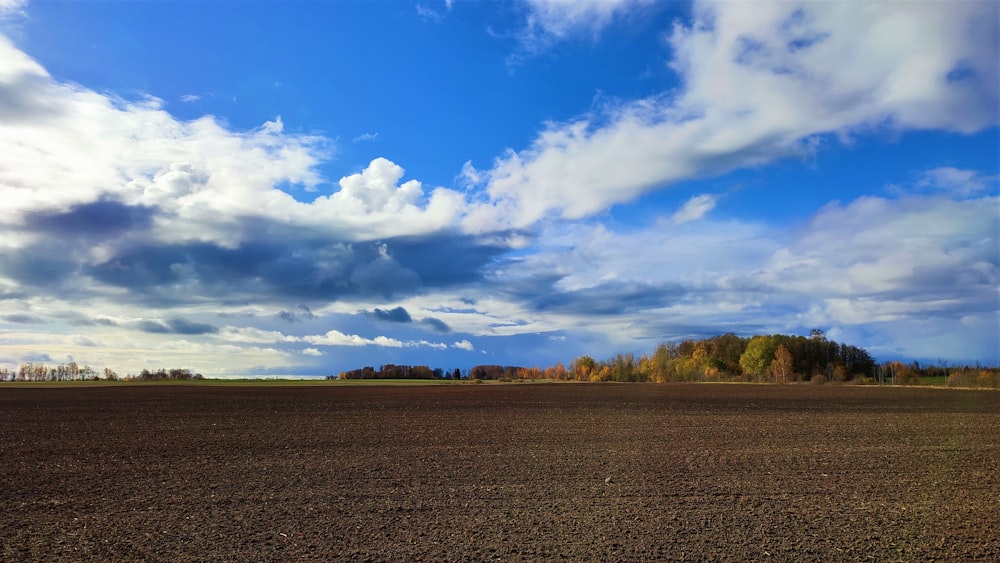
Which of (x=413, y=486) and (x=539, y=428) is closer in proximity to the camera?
(x=413, y=486)

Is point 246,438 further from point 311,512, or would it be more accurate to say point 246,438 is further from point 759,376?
→ point 759,376

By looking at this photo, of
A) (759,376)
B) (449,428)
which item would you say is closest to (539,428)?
(449,428)

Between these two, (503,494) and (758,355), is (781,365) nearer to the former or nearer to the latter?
(758,355)

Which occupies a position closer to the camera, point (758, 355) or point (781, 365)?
point (781, 365)

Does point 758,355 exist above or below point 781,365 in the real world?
above

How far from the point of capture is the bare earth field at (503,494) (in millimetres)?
9859

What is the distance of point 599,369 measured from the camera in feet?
489

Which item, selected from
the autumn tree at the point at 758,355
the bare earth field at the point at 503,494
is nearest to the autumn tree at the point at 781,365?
the autumn tree at the point at 758,355

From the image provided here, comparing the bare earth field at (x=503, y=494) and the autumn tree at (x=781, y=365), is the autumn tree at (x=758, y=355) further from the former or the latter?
the bare earth field at (x=503, y=494)

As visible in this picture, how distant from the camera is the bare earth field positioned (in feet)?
32.3

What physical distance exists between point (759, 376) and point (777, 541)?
117m

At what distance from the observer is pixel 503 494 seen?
13148mm

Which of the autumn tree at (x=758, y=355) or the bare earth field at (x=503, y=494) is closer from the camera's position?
the bare earth field at (x=503, y=494)

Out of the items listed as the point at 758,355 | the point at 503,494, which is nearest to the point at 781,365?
the point at 758,355
